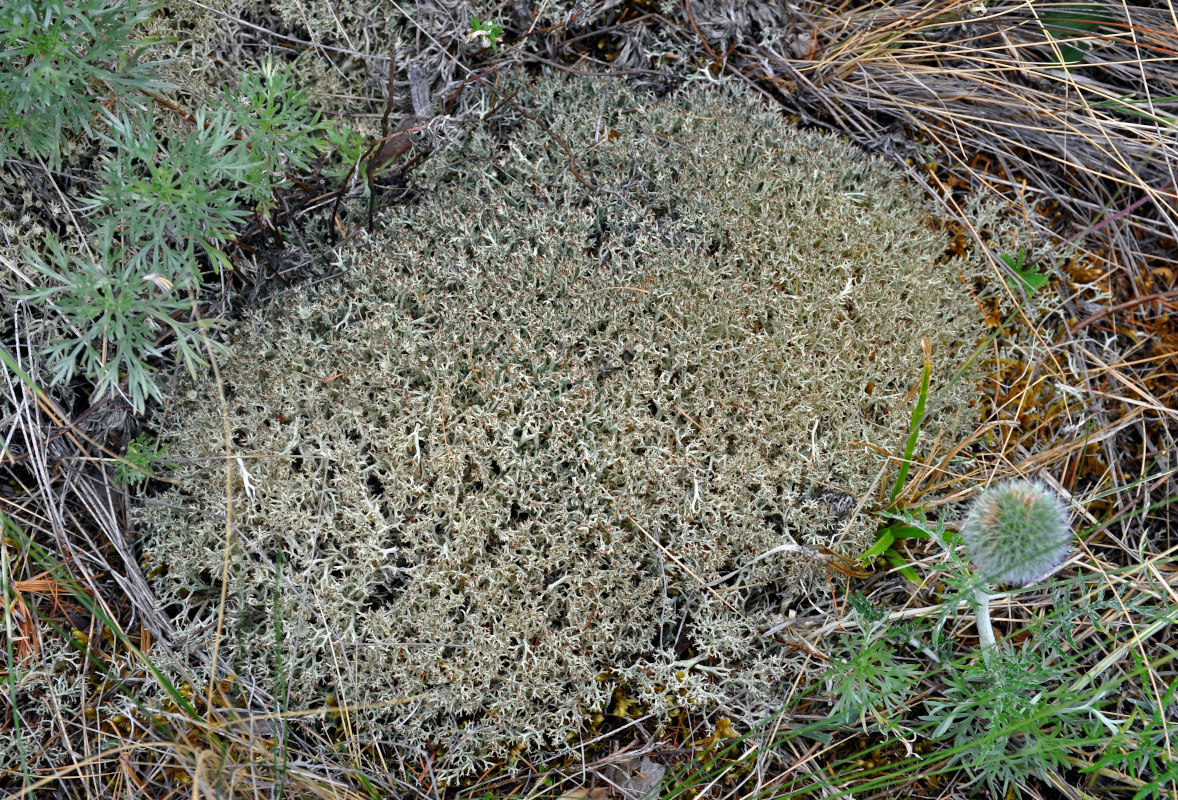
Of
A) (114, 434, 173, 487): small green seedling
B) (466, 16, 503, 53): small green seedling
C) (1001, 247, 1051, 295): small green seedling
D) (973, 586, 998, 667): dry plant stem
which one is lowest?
(973, 586, 998, 667): dry plant stem

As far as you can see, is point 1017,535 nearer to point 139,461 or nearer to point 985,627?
point 985,627

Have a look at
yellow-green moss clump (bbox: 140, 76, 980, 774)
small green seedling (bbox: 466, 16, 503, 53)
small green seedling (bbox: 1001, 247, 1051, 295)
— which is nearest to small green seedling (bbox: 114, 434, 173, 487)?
yellow-green moss clump (bbox: 140, 76, 980, 774)

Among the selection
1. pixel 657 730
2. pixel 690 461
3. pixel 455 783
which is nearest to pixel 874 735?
pixel 657 730

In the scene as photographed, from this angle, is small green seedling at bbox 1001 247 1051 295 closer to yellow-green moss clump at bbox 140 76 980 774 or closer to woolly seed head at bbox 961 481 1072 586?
yellow-green moss clump at bbox 140 76 980 774

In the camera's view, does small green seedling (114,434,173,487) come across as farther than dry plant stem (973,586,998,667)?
Yes

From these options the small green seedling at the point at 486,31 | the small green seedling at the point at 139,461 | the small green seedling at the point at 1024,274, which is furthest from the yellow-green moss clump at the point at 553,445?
the small green seedling at the point at 486,31

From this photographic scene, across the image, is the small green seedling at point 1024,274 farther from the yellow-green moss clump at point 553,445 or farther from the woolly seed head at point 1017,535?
the woolly seed head at point 1017,535
